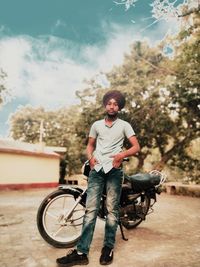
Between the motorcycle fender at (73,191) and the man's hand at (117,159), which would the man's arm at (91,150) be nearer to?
the man's hand at (117,159)

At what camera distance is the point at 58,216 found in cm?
463

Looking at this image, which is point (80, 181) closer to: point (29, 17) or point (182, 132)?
point (182, 132)

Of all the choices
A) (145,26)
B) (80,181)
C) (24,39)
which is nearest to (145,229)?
(145,26)

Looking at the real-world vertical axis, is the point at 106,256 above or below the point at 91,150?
below

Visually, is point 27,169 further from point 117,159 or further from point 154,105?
point 117,159

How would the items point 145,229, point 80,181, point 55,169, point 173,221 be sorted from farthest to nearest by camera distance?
point 80,181 → point 55,169 → point 173,221 → point 145,229

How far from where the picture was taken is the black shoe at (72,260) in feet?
12.9

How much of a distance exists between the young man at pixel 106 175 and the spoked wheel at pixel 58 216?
1.64 feet

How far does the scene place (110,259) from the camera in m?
4.07

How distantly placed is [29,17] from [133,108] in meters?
87.3

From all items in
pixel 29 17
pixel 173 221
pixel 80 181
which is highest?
pixel 29 17

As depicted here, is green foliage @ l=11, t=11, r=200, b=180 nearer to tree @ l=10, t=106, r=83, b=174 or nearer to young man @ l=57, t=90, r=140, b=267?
tree @ l=10, t=106, r=83, b=174

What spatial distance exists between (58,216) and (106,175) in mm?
857

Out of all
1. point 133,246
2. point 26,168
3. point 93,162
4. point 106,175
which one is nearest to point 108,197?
point 106,175
